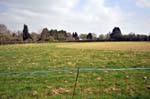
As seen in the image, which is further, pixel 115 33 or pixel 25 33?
pixel 115 33

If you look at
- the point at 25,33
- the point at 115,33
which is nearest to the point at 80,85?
the point at 25,33

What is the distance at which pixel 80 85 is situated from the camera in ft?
31.9

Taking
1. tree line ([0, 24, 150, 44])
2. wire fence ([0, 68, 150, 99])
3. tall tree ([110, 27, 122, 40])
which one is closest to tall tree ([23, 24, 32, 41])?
tree line ([0, 24, 150, 44])

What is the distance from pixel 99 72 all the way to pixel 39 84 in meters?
4.11

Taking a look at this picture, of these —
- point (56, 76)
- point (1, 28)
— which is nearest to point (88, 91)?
point (56, 76)

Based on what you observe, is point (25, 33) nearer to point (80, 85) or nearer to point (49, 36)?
point (49, 36)

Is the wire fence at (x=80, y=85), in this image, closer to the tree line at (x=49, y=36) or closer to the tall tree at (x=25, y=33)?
the tree line at (x=49, y=36)

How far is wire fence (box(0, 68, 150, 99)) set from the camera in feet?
26.9

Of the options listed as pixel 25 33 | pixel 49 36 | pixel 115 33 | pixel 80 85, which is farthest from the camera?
pixel 115 33

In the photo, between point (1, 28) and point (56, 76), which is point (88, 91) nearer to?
point (56, 76)

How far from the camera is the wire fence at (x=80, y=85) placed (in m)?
8.21

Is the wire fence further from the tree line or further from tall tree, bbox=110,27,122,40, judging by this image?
tall tree, bbox=110,27,122,40

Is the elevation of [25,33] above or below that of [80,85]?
above

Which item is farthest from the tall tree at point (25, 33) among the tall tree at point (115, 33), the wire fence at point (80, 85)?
the wire fence at point (80, 85)
